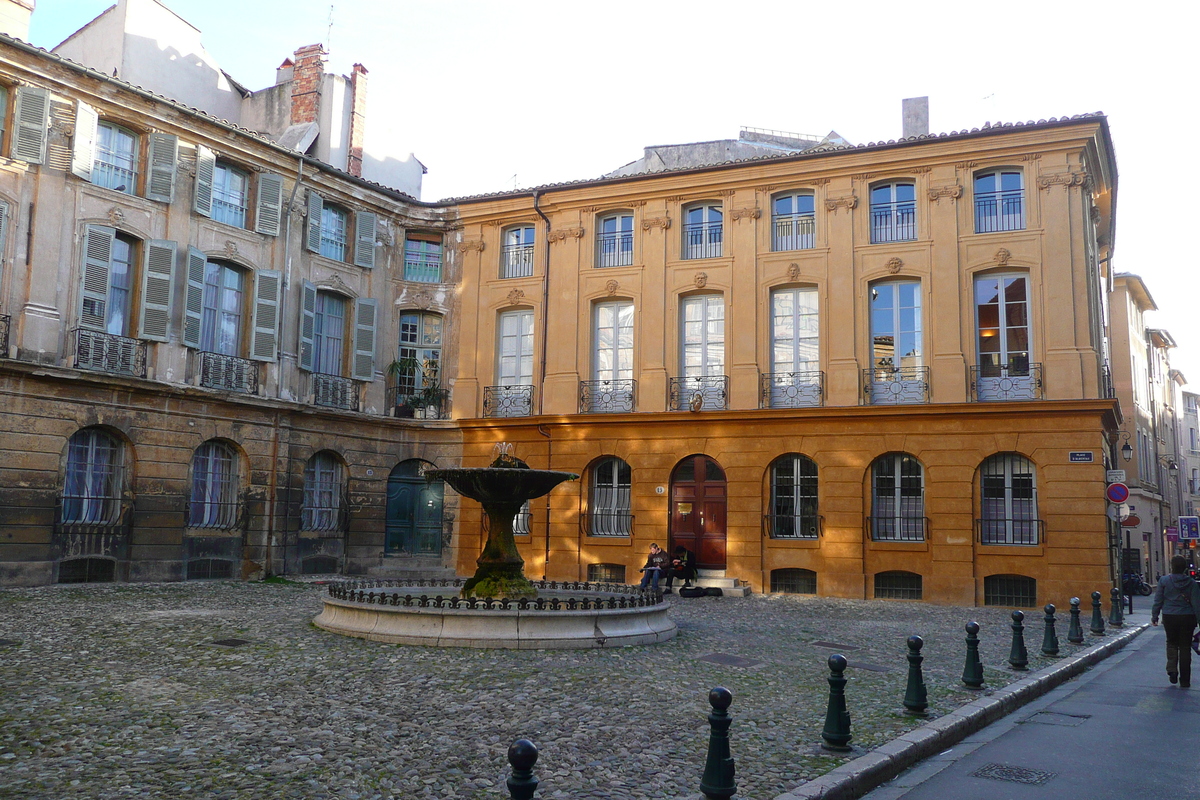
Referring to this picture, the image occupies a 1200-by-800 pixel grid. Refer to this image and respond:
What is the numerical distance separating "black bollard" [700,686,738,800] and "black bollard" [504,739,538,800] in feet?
5.14

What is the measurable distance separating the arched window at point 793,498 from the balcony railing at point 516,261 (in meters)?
8.51

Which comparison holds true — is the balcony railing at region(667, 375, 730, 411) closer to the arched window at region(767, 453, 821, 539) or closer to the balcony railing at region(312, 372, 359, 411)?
the arched window at region(767, 453, 821, 539)

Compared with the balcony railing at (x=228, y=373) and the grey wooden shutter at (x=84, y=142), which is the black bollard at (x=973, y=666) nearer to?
the balcony railing at (x=228, y=373)

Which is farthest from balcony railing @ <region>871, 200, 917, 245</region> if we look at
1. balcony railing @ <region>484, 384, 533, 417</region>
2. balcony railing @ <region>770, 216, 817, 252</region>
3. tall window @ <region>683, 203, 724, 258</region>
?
balcony railing @ <region>484, 384, 533, 417</region>

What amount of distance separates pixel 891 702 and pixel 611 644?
3658mm

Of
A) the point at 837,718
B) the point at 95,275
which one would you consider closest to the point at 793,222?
the point at 95,275

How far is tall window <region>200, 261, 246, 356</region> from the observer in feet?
67.4

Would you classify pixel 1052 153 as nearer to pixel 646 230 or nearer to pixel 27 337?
pixel 646 230

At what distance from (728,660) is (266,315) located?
48.0 ft

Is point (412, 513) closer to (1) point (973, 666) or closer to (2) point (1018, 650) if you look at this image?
(2) point (1018, 650)

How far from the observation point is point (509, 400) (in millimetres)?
24531

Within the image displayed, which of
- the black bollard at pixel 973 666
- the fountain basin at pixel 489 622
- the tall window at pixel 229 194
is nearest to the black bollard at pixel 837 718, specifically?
the black bollard at pixel 973 666

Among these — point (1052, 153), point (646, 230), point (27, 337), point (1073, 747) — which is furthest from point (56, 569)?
point (1052, 153)

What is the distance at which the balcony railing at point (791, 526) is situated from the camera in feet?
69.9
